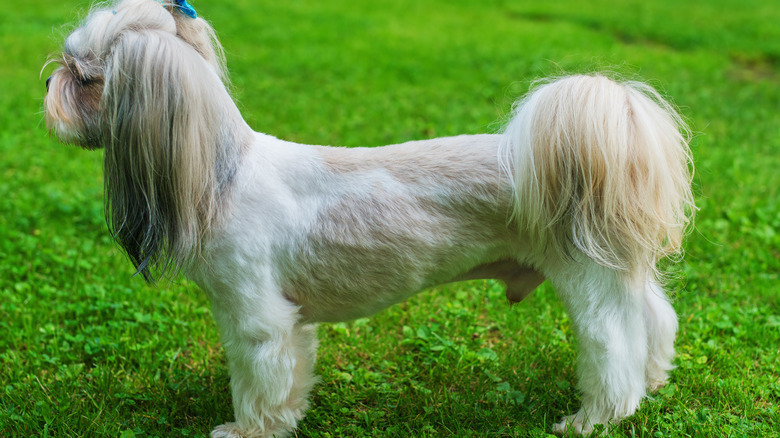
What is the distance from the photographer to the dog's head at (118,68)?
88.7 inches

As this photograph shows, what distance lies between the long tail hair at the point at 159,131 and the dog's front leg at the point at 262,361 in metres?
0.31

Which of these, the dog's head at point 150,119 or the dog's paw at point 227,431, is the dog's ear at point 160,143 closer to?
A: the dog's head at point 150,119

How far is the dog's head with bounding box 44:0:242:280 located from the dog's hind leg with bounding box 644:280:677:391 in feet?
6.05

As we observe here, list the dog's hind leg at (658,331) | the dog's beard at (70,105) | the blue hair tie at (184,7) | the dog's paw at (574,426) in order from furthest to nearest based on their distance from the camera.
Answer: the dog's hind leg at (658,331)
the dog's paw at (574,426)
the blue hair tie at (184,7)
the dog's beard at (70,105)

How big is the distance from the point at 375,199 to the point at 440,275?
0.43 metres

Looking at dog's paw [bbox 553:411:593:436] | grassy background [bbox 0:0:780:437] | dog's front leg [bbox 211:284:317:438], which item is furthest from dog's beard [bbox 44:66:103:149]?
dog's paw [bbox 553:411:593:436]

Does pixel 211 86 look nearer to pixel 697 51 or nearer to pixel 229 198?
pixel 229 198

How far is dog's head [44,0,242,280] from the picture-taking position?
2.27 m

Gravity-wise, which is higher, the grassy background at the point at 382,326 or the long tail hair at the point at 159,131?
the long tail hair at the point at 159,131

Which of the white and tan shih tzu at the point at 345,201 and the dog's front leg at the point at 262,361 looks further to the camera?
the dog's front leg at the point at 262,361

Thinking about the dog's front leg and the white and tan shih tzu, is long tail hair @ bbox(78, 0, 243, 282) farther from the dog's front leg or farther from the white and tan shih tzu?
the dog's front leg

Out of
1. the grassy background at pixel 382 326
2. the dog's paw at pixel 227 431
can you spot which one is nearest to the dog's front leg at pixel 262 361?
the dog's paw at pixel 227 431

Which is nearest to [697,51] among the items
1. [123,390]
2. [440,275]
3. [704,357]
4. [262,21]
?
[262,21]

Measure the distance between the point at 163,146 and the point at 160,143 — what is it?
0.05 feet
